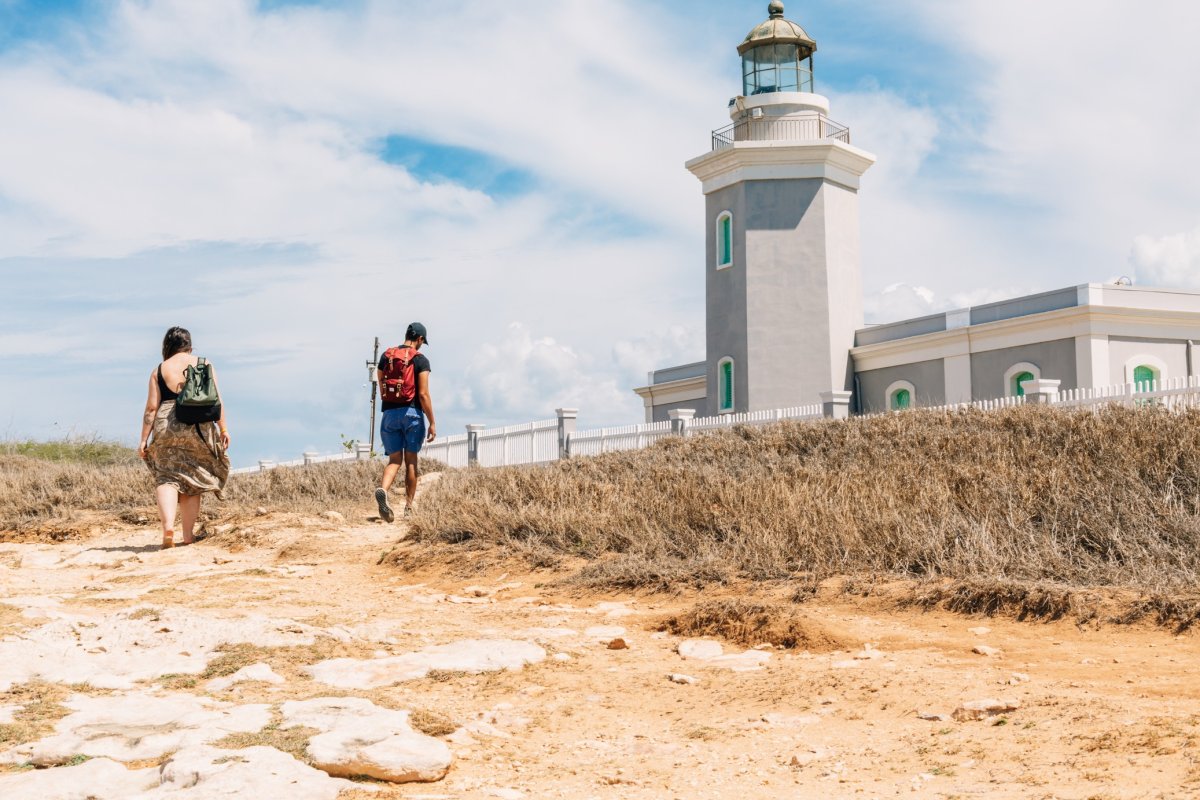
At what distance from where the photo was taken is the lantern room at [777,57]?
973 inches

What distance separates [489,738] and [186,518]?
613 cm

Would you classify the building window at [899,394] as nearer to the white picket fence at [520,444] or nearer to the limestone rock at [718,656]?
the white picket fence at [520,444]

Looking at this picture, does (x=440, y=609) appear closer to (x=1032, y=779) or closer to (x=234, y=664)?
(x=234, y=664)

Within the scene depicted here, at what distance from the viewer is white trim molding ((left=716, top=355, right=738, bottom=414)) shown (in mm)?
24188

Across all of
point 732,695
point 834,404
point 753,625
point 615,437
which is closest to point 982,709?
point 732,695

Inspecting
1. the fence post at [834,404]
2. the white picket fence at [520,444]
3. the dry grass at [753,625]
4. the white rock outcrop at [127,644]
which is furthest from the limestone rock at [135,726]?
the white picket fence at [520,444]

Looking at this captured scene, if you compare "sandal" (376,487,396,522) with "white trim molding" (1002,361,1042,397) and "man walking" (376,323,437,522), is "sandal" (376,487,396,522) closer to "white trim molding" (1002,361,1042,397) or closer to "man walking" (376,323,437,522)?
"man walking" (376,323,437,522)

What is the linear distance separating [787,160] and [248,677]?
854 inches

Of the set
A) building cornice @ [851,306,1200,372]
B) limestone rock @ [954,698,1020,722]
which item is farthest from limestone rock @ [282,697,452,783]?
building cornice @ [851,306,1200,372]

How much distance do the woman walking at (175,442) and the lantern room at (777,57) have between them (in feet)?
62.1

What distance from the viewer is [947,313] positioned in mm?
24297

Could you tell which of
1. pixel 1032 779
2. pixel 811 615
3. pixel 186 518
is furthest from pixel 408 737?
pixel 186 518

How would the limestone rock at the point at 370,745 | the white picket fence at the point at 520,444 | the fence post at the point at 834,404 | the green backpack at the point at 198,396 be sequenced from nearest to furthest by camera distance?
1. the limestone rock at the point at 370,745
2. the green backpack at the point at 198,396
3. the fence post at the point at 834,404
4. the white picket fence at the point at 520,444

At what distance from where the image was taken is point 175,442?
325 inches
